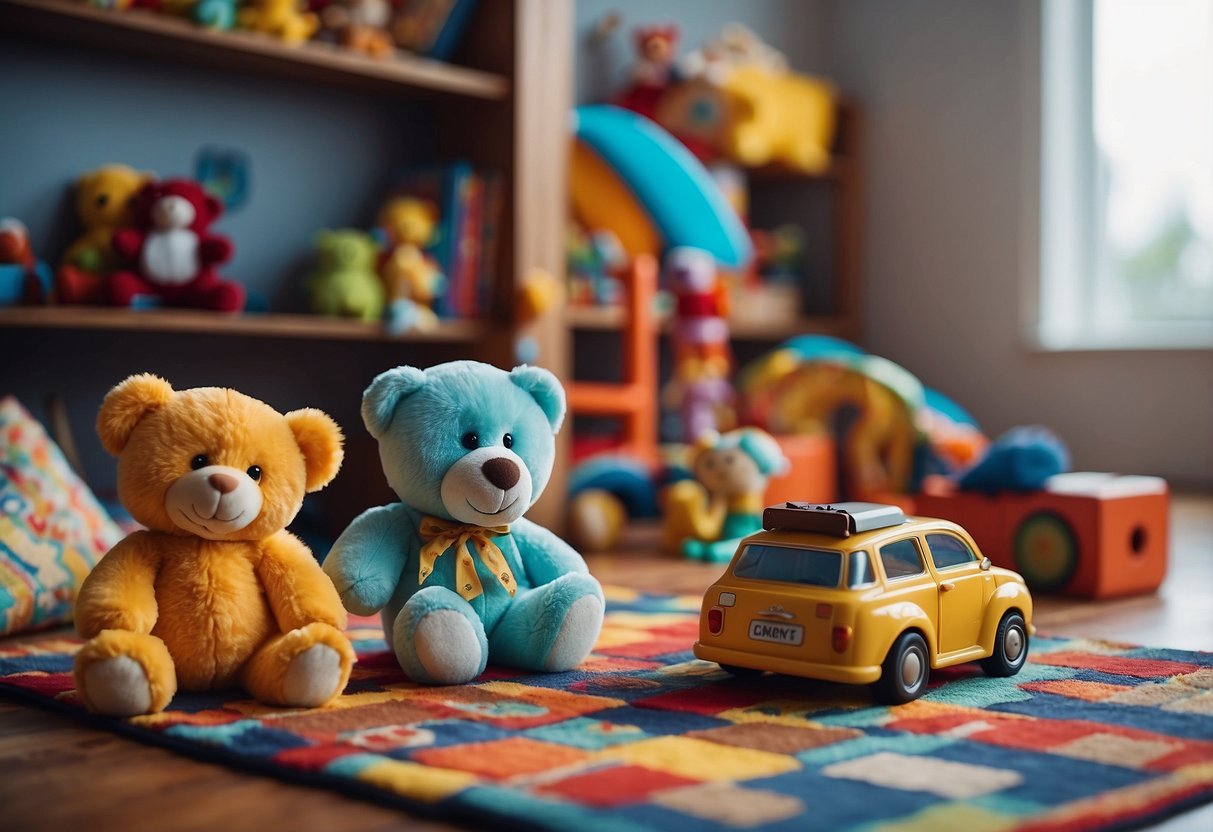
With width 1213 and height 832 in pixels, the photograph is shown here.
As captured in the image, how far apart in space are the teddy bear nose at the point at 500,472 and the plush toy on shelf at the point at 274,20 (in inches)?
47.7

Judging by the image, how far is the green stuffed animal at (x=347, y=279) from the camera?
99.7 inches

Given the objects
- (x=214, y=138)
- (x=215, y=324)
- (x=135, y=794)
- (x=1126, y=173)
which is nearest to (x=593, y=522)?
(x=215, y=324)

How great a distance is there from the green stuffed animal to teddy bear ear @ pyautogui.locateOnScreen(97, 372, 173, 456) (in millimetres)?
1122

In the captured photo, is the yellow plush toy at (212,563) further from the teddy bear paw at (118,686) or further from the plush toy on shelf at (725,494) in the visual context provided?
the plush toy on shelf at (725,494)

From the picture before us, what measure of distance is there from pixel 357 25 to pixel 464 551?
4.47ft

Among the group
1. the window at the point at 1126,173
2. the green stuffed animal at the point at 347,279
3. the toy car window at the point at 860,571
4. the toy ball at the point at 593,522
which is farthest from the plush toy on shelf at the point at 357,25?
the window at the point at 1126,173

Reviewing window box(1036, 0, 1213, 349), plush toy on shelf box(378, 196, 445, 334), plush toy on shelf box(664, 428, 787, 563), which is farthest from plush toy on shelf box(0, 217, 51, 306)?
window box(1036, 0, 1213, 349)

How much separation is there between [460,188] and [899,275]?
75.5 inches

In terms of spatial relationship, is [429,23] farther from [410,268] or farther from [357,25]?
[410,268]

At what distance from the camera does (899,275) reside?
415 cm

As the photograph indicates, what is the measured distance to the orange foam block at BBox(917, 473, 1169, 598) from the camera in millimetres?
2104

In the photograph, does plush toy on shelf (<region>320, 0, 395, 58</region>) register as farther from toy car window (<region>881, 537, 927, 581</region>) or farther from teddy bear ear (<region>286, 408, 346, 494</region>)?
toy car window (<region>881, 537, 927, 581</region>)

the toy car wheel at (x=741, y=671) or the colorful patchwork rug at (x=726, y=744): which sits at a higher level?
the toy car wheel at (x=741, y=671)

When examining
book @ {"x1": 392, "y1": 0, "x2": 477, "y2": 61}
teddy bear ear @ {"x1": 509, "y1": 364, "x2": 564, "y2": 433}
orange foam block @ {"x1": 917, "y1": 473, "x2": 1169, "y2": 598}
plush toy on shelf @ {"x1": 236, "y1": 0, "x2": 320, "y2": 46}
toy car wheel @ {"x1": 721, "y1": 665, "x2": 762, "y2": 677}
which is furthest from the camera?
book @ {"x1": 392, "y1": 0, "x2": 477, "y2": 61}
